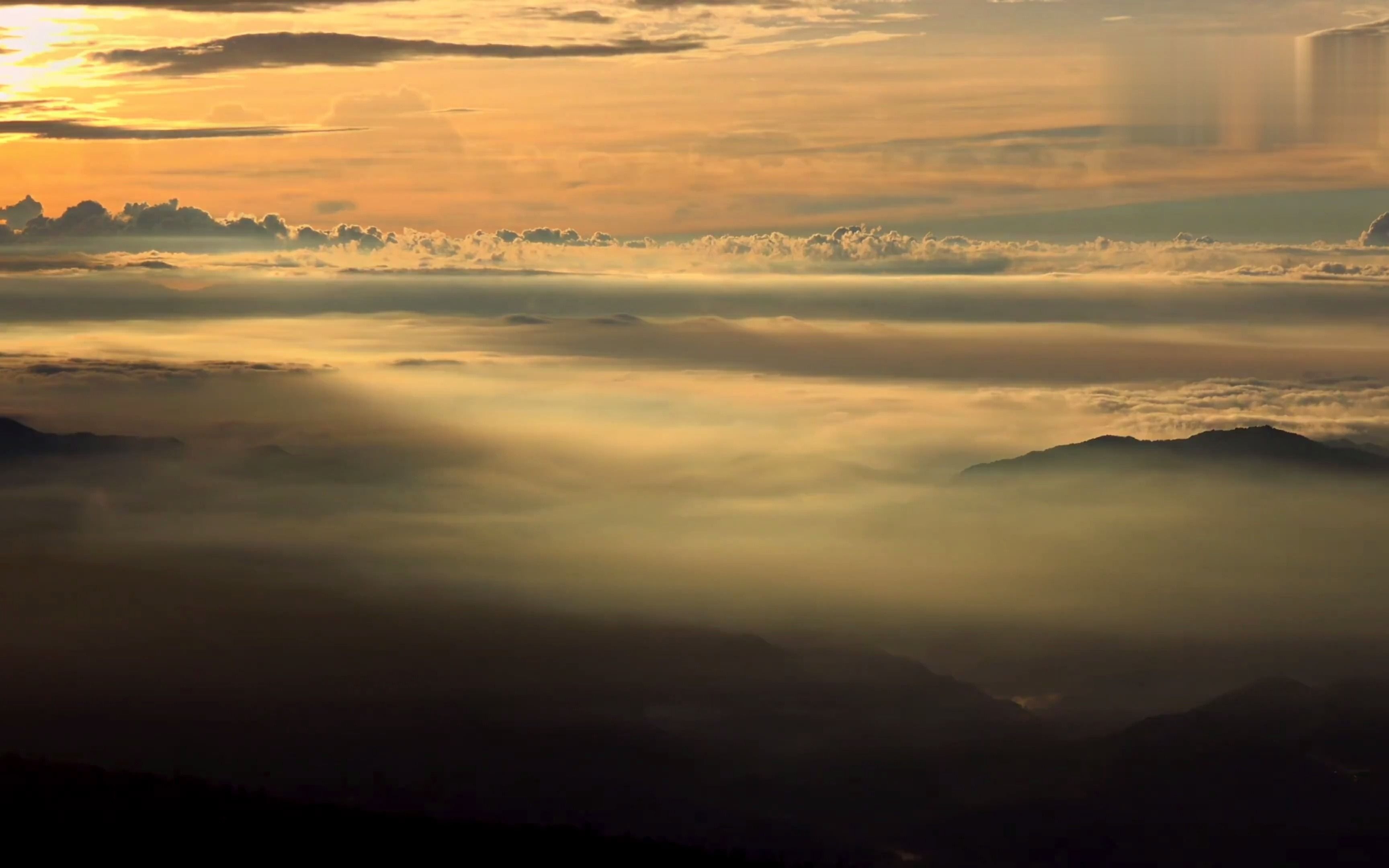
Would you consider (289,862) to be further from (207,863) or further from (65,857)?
(65,857)

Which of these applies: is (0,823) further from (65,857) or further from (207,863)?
(207,863)

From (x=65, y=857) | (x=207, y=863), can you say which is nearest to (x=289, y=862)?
(x=207, y=863)

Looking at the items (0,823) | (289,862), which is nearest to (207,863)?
(289,862)

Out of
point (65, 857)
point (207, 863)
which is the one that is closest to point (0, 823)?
point (65, 857)

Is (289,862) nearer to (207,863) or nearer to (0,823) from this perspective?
(207,863)

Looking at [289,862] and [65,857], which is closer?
[65,857]
